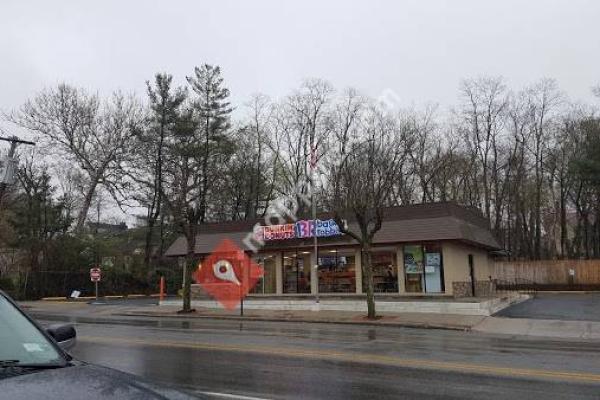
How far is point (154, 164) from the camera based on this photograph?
48.7 m

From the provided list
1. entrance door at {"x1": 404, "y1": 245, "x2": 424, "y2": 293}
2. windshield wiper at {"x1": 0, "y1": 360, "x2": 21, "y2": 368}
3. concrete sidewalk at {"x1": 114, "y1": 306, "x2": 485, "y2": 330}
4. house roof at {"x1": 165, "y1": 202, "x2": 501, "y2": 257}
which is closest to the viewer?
windshield wiper at {"x1": 0, "y1": 360, "x2": 21, "y2": 368}

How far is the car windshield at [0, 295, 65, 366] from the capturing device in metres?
3.73

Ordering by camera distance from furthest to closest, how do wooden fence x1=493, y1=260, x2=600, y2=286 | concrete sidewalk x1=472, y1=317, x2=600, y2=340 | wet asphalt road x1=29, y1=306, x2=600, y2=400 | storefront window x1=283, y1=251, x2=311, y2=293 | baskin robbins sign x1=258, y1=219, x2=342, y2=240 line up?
wooden fence x1=493, y1=260, x2=600, y2=286, storefront window x1=283, y1=251, x2=311, y2=293, baskin robbins sign x1=258, y1=219, x2=342, y2=240, concrete sidewalk x1=472, y1=317, x2=600, y2=340, wet asphalt road x1=29, y1=306, x2=600, y2=400

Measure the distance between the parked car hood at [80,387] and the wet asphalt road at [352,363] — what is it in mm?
5089

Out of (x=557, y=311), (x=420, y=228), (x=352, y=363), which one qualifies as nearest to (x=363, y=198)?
(x=420, y=228)

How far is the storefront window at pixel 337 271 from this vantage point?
31.2m

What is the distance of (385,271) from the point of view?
30.2m

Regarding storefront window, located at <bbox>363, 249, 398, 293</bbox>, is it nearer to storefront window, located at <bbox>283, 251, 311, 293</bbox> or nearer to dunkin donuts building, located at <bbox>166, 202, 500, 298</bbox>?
dunkin donuts building, located at <bbox>166, 202, 500, 298</bbox>

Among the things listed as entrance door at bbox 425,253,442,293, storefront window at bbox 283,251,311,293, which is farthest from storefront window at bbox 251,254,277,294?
entrance door at bbox 425,253,442,293

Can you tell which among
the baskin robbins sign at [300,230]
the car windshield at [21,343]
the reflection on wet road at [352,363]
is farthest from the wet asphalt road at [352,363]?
the baskin robbins sign at [300,230]

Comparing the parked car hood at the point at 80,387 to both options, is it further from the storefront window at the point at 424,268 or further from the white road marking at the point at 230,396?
the storefront window at the point at 424,268

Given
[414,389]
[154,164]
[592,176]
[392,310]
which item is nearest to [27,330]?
[414,389]

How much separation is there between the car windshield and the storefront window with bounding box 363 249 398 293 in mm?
26494

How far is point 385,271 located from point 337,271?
2730mm
